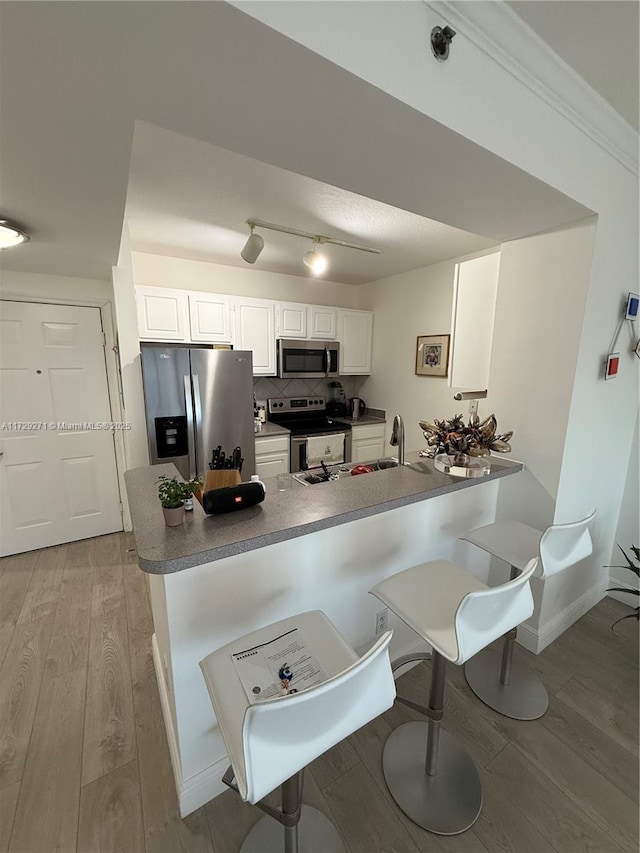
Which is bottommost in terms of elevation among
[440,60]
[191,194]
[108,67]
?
[108,67]

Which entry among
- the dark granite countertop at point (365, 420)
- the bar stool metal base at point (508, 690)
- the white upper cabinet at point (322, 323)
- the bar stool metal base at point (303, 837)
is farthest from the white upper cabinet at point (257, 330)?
the bar stool metal base at point (303, 837)

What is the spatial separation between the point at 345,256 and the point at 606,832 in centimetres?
371

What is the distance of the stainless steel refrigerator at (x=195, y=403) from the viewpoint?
2.64 meters

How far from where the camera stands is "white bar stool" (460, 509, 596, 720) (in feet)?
4.81

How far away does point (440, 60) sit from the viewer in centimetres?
93

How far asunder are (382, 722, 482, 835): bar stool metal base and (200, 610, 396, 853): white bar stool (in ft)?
0.97

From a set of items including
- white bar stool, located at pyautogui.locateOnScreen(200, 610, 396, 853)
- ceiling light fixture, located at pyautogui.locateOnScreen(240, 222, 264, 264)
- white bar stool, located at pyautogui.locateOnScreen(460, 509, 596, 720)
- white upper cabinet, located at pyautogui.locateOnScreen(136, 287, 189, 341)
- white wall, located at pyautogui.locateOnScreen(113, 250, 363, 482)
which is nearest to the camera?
white bar stool, located at pyautogui.locateOnScreen(200, 610, 396, 853)

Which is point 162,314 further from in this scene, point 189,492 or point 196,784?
point 196,784

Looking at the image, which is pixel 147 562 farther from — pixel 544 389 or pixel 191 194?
pixel 191 194

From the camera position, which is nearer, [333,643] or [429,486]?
[333,643]

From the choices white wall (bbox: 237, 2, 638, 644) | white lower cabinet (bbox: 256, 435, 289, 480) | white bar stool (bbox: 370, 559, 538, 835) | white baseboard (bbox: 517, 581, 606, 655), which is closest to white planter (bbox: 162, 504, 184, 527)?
white bar stool (bbox: 370, 559, 538, 835)

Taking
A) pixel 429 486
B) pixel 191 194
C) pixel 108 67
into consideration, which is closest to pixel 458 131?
pixel 108 67

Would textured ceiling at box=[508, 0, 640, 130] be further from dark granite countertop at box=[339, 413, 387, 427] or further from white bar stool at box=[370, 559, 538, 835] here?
dark granite countertop at box=[339, 413, 387, 427]

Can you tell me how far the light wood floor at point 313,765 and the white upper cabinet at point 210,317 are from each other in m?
2.32
